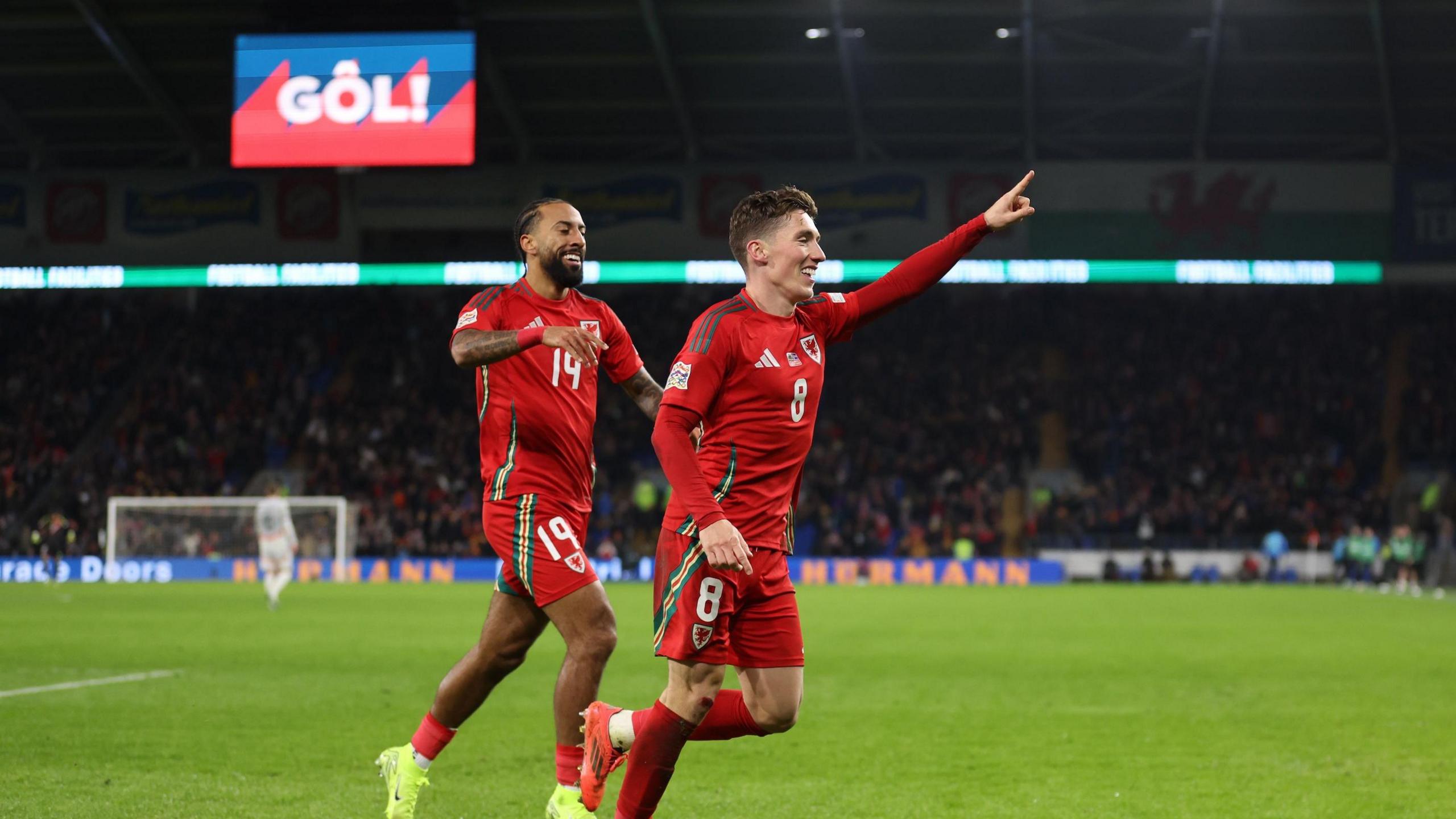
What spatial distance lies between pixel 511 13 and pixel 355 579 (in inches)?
555

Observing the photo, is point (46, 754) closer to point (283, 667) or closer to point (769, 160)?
point (283, 667)

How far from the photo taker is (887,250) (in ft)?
117

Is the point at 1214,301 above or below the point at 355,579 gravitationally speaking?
above

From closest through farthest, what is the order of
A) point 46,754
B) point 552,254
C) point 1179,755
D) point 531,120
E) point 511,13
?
point 552,254 < point 46,754 < point 1179,755 < point 511,13 < point 531,120

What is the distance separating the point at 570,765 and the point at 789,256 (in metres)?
2.28

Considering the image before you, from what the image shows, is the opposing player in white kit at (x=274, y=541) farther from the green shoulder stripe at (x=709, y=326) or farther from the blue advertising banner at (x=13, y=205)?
the green shoulder stripe at (x=709, y=326)

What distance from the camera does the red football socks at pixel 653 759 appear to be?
5.23 metres

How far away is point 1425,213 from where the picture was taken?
34.5m

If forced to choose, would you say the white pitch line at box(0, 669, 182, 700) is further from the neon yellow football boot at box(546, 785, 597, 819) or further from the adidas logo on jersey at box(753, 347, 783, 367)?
the adidas logo on jersey at box(753, 347, 783, 367)

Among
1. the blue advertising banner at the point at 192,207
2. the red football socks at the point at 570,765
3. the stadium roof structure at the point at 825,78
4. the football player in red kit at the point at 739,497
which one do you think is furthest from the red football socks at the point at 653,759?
the blue advertising banner at the point at 192,207

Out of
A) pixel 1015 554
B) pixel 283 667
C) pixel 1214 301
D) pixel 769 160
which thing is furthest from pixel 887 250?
pixel 283 667

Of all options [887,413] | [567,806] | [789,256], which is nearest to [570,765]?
[567,806]

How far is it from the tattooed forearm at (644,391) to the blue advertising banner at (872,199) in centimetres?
2964

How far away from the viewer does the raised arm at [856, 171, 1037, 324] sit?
5.61m
